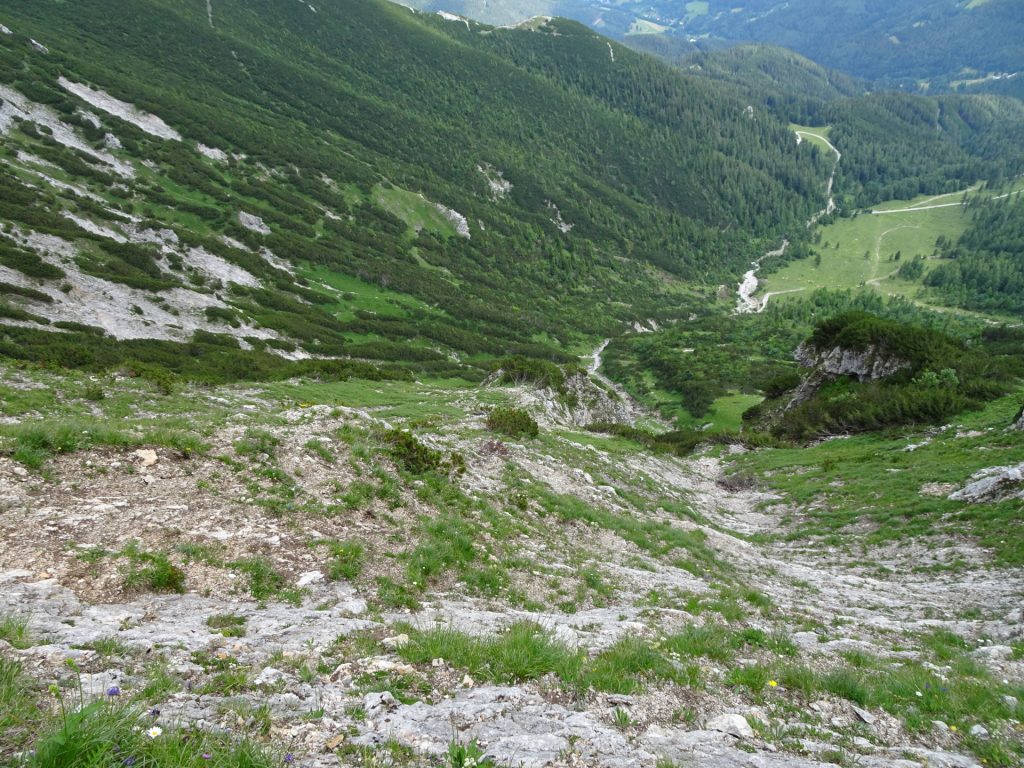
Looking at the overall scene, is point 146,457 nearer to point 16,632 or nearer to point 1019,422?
point 16,632

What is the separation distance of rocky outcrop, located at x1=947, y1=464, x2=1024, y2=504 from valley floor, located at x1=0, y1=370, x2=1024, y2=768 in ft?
4.88

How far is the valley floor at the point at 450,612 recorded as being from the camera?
564 centimetres

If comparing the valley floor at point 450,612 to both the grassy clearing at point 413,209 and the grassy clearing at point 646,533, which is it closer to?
the grassy clearing at point 646,533

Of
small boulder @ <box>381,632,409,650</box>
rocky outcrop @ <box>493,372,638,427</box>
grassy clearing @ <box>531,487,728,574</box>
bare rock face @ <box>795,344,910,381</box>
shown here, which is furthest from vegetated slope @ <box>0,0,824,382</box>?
bare rock face @ <box>795,344,910,381</box>

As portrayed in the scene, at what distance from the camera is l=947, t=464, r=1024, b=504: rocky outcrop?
20.5 m

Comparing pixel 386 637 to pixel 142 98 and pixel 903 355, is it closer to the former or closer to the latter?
pixel 903 355

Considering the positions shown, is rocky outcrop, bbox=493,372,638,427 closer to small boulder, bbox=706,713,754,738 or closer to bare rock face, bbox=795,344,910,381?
bare rock face, bbox=795,344,910,381

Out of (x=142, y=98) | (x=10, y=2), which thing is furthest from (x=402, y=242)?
(x=10, y=2)

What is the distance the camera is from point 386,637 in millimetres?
7711

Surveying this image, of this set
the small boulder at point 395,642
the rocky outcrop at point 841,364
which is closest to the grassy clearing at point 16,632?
the small boulder at point 395,642

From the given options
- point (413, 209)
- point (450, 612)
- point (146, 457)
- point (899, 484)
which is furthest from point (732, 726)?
point (413, 209)

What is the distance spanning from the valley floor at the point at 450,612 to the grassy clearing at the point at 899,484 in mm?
371

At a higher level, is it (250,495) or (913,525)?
(913,525)

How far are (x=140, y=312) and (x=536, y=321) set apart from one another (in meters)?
107
